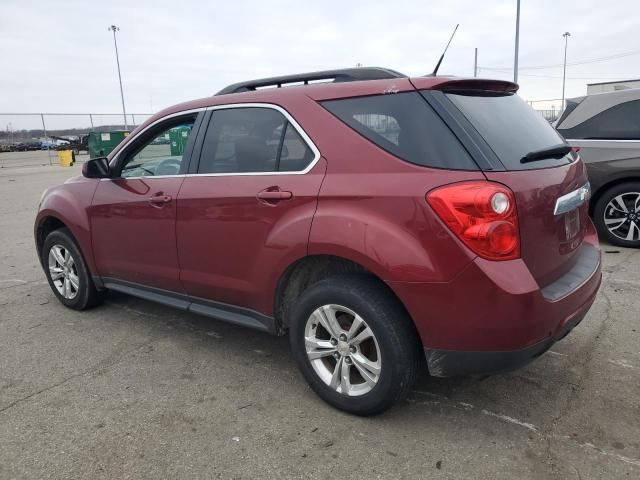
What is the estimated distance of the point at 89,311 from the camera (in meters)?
4.59

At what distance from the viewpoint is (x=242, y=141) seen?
323cm

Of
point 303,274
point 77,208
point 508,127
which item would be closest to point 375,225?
point 303,274

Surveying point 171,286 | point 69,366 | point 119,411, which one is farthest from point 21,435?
point 171,286

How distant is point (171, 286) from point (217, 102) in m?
1.30

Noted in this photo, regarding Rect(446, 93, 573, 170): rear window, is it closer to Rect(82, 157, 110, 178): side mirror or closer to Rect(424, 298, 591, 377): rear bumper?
Rect(424, 298, 591, 377): rear bumper

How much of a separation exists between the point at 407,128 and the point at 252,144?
1038 mm

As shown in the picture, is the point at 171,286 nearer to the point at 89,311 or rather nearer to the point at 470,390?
the point at 89,311

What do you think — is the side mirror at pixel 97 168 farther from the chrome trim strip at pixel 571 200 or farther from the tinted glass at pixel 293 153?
the chrome trim strip at pixel 571 200

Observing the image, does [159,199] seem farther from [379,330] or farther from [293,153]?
[379,330]

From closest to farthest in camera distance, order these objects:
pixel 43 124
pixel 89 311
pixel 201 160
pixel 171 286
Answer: pixel 201 160
pixel 171 286
pixel 89 311
pixel 43 124

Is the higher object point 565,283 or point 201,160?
point 201,160

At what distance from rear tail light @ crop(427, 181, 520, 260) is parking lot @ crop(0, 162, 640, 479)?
0.97m

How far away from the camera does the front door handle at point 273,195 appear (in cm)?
285

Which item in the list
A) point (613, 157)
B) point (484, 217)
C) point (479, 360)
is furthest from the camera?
point (613, 157)
